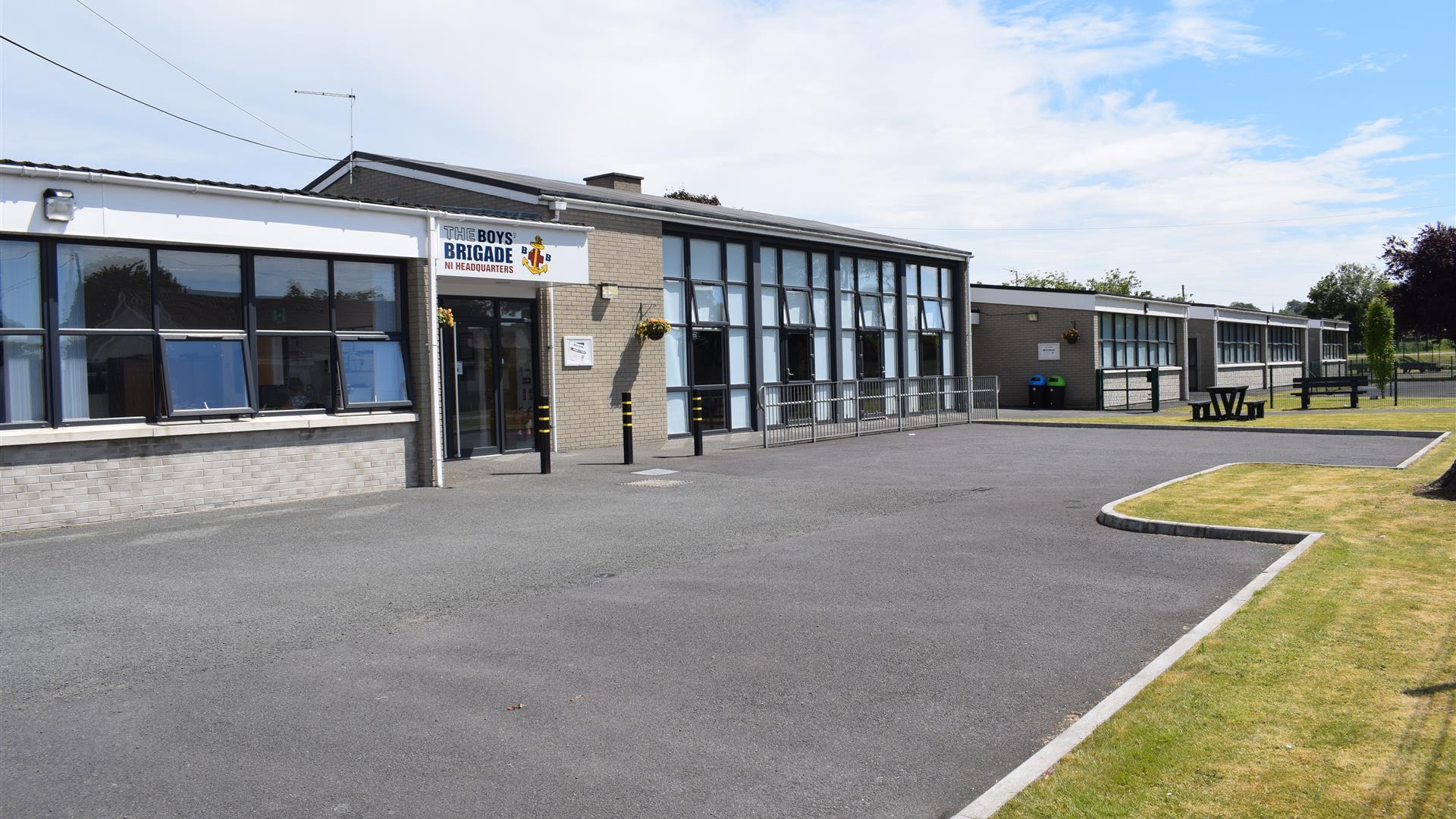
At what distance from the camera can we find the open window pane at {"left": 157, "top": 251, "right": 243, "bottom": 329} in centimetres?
1209

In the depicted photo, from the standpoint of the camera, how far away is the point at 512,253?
52.2ft

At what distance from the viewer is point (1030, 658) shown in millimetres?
6066

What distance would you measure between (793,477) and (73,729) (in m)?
10.8

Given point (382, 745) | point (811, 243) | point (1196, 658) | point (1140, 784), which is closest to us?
point (1140, 784)

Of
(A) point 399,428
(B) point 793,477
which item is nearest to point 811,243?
(B) point 793,477

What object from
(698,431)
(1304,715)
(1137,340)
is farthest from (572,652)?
(1137,340)

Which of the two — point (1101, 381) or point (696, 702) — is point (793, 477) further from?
point (1101, 381)

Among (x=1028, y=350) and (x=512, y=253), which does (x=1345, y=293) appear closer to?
(x=1028, y=350)

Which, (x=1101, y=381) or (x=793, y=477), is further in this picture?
(x=1101, y=381)

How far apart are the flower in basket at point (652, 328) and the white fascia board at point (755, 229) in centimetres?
209

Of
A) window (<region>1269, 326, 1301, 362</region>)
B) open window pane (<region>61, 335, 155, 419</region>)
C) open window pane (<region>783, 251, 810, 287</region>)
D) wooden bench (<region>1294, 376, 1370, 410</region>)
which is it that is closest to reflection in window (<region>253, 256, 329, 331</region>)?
open window pane (<region>61, 335, 155, 419</region>)

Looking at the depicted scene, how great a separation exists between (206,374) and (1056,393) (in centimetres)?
2714

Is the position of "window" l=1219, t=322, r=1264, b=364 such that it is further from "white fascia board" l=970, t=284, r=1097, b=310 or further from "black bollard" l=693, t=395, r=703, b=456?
"black bollard" l=693, t=395, r=703, b=456

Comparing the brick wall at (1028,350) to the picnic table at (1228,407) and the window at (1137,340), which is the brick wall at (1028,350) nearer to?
the window at (1137,340)
